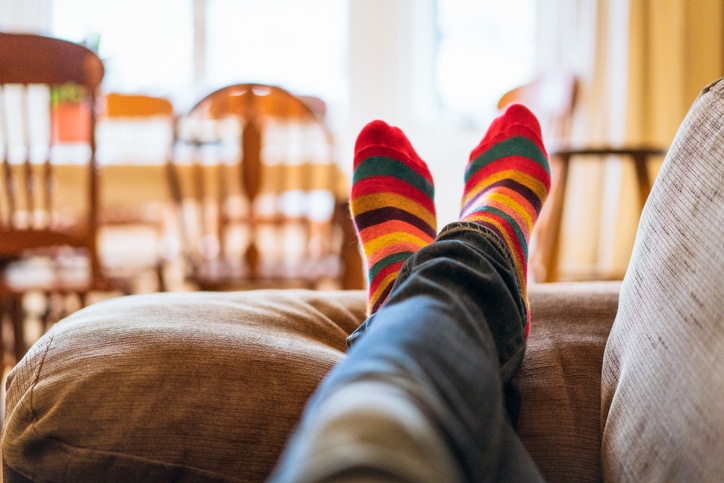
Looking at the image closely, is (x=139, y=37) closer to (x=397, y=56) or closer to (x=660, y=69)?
(x=397, y=56)

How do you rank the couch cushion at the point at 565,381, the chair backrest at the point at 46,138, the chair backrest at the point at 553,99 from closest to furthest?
the couch cushion at the point at 565,381, the chair backrest at the point at 46,138, the chair backrest at the point at 553,99

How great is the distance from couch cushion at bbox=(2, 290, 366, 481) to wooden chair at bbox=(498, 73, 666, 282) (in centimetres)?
129

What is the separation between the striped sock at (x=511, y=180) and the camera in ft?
2.25

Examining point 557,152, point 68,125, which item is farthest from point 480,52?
point 68,125

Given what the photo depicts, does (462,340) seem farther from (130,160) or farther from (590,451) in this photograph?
(130,160)

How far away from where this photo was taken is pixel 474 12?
3.52 meters

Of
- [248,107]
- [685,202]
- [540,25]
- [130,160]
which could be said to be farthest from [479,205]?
[540,25]

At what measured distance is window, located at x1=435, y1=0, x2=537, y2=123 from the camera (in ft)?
11.5

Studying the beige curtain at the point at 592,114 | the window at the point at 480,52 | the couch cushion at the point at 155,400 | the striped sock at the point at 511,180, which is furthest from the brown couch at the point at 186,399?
→ the window at the point at 480,52

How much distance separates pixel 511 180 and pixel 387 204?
182 millimetres

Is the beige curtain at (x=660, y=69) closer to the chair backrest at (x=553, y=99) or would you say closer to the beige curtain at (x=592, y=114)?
the beige curtain at (x=592, y=114)

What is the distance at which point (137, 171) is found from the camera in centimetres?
166

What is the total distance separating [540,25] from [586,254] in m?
1.27

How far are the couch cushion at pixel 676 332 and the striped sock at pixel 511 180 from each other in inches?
5.0
